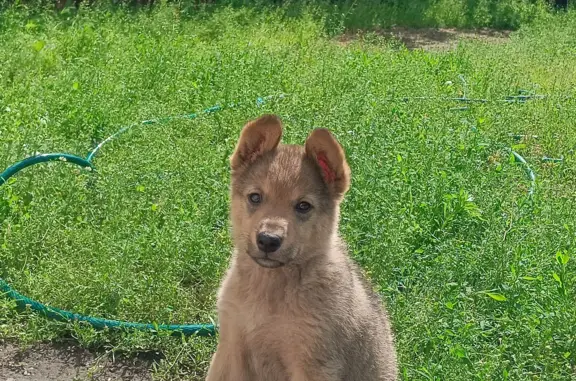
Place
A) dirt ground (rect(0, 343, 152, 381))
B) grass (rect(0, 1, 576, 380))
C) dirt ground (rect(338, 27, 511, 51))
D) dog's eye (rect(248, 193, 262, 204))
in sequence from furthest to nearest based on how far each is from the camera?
1. dirt ground (rect(338, 27, 511, 51))
2. grass (rect(0, 1, 576, 380))
3. dirt ground (rect(0, 343, 152, 381))
4. dog's eye (rect(248, 193, 262, 204))

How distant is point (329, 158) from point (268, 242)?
1.77ft

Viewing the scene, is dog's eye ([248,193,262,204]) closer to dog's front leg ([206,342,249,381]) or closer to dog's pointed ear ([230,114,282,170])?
dog's pointed ear ([230,114,282,170])

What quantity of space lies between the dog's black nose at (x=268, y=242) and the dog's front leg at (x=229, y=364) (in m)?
0.50

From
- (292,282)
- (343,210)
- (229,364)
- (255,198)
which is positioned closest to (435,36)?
(343,210)

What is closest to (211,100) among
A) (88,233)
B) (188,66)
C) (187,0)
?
(188,66)

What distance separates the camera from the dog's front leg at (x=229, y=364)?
384 centimetres

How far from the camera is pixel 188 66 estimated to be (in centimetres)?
932

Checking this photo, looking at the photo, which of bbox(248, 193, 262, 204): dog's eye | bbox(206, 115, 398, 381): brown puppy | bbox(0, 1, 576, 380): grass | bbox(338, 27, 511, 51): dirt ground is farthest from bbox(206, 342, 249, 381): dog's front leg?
bbox(338, 27, 511, 51): dirt ground

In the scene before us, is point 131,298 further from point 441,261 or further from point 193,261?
point 441,261

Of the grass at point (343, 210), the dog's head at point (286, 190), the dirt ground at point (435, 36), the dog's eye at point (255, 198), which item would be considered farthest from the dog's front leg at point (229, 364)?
the dirt ground at point (435, 36)

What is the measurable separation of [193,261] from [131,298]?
53 centimetres

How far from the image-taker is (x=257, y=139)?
4.00 meters

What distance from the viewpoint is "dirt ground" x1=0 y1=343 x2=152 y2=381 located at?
464 cm

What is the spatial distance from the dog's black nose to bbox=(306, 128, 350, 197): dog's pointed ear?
1.53 ft
